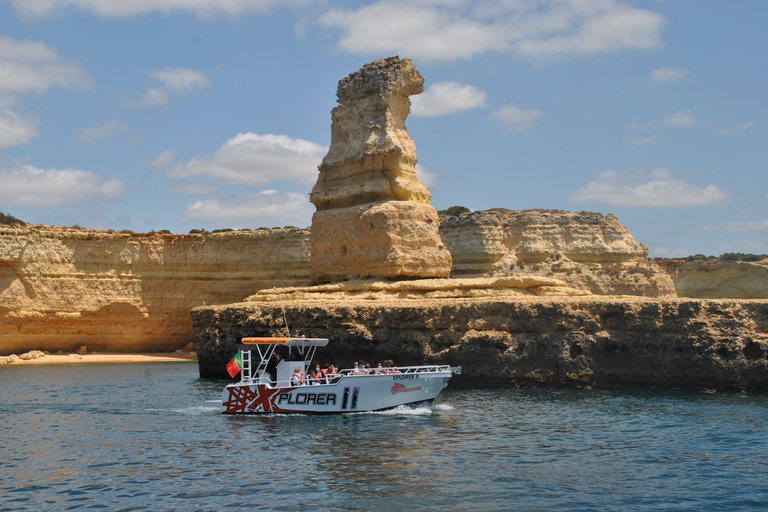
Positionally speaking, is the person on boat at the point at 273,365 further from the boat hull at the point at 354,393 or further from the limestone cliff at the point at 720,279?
the limestone cliff at the point at 720,279

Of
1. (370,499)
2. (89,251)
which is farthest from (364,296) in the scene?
(89,251)

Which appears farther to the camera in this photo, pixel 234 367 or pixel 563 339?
pixel 563 339

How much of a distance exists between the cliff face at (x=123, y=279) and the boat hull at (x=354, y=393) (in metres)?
27.4

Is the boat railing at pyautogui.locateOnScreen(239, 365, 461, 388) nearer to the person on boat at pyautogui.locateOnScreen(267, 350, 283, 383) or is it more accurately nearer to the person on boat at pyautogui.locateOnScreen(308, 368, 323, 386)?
the person on boat at pyautogui.locateOnScreen(308, 368, 323, 386)

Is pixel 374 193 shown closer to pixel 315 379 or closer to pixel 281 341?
pixel 281 341

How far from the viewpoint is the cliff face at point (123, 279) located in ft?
147

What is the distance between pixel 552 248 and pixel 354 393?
3235 cm

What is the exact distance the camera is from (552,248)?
51969 mm

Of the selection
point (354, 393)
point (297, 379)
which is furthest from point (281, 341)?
point (354, 393)

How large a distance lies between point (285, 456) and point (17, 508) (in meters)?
5.77

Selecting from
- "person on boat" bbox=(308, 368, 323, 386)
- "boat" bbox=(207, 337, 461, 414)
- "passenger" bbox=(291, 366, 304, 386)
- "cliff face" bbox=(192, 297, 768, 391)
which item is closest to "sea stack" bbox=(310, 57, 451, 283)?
"cliff face" bbox=(192, 297, 768, 391)

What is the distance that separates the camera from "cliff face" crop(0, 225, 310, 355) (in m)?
44.7

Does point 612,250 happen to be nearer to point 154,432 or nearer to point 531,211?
point 531,211

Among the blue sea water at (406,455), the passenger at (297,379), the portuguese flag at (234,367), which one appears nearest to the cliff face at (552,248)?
the blue sea water at (406,455)
